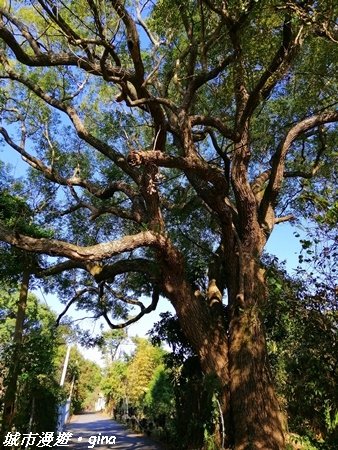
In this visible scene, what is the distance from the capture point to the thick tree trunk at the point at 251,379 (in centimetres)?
607

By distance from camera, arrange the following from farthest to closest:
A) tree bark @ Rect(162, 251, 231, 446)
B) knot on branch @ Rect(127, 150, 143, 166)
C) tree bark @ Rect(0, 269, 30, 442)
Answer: tree bark @ Rect(162, 251, 231, 446)
tree bark @ Rect(0, 269, 30, 442)
knot on branch @ Rect(127, 150, 143, 166)

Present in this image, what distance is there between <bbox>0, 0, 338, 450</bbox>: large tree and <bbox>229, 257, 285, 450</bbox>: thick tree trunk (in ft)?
0.06

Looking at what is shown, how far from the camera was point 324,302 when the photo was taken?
4.47m

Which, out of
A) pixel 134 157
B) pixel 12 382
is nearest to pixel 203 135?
pixel 134 157

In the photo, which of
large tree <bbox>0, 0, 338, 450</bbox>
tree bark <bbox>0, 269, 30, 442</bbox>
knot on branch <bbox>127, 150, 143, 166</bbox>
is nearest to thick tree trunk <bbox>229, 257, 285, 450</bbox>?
large tree <bbox>0, 0, 338, 450</bbox>

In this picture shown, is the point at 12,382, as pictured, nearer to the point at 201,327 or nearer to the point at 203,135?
the point at 201,327

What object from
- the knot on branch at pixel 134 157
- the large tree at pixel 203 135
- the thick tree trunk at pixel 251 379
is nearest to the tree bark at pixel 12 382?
the large tree at pixel 203 135

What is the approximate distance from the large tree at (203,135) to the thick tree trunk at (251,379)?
0.02 m

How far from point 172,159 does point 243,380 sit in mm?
3587

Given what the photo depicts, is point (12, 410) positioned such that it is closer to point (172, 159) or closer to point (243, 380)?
point (243, 380)

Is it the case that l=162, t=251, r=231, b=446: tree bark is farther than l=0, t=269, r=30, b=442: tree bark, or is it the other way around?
l=162, t=251, r=231, b=446: tree bark

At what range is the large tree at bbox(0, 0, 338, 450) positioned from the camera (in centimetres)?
650

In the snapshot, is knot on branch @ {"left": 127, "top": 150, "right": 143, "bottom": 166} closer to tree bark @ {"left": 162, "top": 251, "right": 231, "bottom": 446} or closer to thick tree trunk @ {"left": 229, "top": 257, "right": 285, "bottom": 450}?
tree bark @ {"left": 162, "top": 251, "right": 231, "bottom": 446}

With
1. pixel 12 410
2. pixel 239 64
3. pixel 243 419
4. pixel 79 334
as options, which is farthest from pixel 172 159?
pixel 79 334
